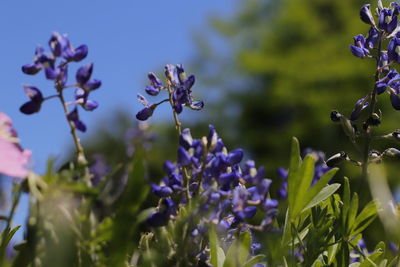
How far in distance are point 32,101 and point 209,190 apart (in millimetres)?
228

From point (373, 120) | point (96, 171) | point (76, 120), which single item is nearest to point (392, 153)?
point (373, 120)

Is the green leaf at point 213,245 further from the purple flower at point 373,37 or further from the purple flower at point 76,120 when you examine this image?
the purple flower at point 373,37

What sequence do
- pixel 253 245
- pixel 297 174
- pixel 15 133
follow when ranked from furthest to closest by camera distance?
pixel 253 245
pixel 297 174
pixel 15 133

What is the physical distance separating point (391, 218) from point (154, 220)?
1.04ft

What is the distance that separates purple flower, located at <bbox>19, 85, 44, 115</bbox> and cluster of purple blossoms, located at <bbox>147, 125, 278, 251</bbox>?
163 mm

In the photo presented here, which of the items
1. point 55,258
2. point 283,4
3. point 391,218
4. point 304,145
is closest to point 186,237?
point 55,258

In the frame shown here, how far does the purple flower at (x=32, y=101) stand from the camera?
0.75 metres

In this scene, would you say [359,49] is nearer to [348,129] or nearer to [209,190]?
[348,129]

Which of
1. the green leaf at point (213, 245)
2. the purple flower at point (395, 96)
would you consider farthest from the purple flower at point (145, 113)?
the purple flower at point (395, 96)

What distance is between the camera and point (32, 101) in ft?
2.48

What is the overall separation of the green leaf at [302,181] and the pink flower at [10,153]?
0.36 m

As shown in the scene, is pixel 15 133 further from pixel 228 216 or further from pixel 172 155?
pixel 172 155

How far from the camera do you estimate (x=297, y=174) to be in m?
0.87

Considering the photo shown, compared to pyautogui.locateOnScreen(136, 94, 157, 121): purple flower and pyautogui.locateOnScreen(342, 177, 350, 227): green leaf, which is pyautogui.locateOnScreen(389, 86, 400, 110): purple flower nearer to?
pyautogui.locateOnScreen(342, 177, 350, 227): green leaf
